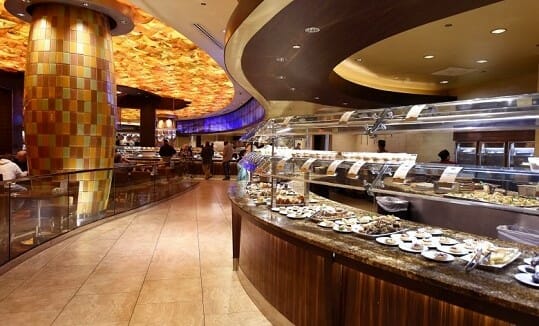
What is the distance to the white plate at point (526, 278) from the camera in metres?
1.60

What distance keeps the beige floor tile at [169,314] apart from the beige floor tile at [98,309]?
95 millimetres

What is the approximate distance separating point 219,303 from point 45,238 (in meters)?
3.00

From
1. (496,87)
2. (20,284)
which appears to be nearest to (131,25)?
(20,284)

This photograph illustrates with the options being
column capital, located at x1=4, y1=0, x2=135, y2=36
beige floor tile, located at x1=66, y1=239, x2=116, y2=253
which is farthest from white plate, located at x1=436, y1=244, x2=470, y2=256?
column capital, located at x1=4, y1=0, x2=135, y2=36

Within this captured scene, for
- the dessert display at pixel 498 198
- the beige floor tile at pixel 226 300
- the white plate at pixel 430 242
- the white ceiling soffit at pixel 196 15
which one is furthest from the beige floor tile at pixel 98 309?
the white ceiling soffit at pixel 196 15

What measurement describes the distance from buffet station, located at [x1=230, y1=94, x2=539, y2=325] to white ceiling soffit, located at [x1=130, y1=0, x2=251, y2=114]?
9.15ft

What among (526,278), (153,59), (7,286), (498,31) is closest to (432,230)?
(526,278)

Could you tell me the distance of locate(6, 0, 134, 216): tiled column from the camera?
6.22 metres

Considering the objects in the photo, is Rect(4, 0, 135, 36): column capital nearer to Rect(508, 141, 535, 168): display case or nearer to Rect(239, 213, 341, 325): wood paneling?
Rect(239, 213, 341, 325): wood paneling

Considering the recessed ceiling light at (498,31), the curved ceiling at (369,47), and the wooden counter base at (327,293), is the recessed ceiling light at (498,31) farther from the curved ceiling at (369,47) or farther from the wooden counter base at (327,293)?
the wooden counter base at (327,293)

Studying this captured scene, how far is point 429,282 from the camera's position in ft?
5.63

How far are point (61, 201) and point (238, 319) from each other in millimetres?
3664

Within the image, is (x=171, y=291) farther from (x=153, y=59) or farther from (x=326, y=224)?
(x=153, y=59)

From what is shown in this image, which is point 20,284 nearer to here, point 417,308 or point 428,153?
point 417,308
